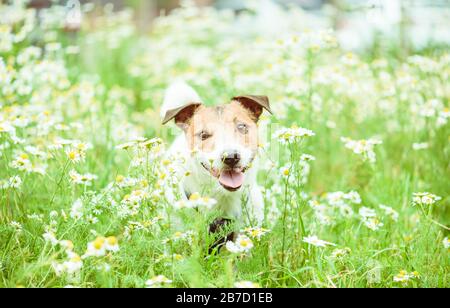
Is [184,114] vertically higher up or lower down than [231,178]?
higher up

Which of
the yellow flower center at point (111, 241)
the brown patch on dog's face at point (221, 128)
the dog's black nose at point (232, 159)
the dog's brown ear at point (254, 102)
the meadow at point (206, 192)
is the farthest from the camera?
the dog's brown ear at point (254, 102)

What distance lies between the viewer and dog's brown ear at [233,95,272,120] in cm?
305

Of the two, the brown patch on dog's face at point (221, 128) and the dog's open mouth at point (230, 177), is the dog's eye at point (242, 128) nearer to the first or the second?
the brown patch on dog's face at point (221, 128)

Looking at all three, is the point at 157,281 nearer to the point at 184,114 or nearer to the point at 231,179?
the point at 231,179

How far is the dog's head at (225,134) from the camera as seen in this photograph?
8.95ft

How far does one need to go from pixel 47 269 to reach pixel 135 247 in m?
0.40

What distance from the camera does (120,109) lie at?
495 centimetres

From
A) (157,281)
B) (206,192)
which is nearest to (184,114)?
(206,192)

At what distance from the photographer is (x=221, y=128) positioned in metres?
2.95

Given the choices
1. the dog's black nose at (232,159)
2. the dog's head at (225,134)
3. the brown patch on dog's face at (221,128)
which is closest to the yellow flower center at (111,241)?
the dog's head at (225,134)

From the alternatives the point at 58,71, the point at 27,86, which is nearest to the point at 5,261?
the point at 27,86

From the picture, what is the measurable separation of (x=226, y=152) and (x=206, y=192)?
0.31 meters

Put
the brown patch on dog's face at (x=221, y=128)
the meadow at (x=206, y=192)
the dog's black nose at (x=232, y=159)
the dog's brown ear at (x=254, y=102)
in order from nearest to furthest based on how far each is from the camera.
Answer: the meadow at (x=206, y=192)
the dog's black nose at (x=232, y=159)
the brown patch on dog's face at (x=221, y=128)
the dog's brown ear at (x=254, y=102)

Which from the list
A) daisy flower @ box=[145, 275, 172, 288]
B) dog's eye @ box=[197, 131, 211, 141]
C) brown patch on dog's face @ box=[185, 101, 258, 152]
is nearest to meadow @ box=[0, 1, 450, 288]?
daisy flower @ box=[145, 275, 172, 288]
